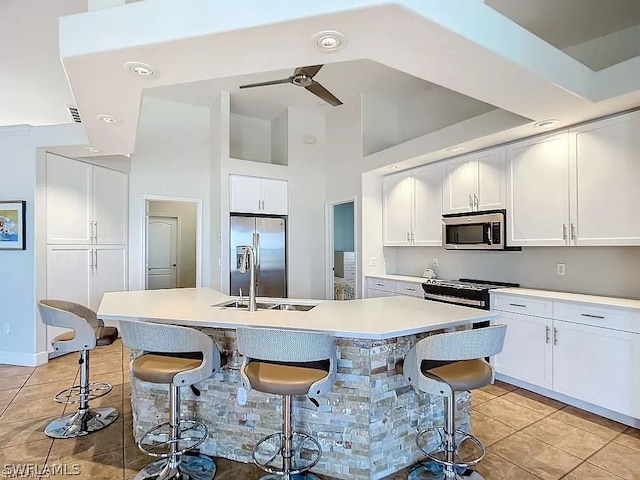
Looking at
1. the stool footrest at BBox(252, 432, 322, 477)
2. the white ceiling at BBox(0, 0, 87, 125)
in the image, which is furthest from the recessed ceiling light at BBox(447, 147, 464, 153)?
the white ceiling at BBox(0, 0, 87, 125)

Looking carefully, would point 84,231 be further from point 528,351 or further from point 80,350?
point 528,351

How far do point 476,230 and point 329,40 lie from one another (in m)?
2.81

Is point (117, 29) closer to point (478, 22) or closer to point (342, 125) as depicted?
point (478, 22)

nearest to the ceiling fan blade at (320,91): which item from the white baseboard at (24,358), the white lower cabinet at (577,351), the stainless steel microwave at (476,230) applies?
the stainless steel microwave at (476,230)

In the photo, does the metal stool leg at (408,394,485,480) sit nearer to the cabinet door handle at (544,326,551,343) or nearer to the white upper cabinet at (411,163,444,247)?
the cabinet door handle at (544,326,551,343)

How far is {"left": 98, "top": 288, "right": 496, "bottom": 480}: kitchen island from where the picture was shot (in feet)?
6.76

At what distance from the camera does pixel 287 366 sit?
1975 mm

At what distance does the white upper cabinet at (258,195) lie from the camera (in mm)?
5504

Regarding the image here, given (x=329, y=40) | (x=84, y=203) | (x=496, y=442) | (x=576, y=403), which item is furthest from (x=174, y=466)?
(x=84, y=203)

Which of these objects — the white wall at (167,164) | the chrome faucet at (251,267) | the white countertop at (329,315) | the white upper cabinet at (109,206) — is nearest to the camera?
the white countertop at (329,315)

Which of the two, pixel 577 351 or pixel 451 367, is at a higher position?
pixel 451 367

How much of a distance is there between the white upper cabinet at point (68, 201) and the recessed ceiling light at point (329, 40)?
12.4 ft

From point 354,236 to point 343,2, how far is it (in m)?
4.07

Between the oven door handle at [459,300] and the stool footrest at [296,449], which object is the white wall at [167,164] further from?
the stool footrest at [296,449]
